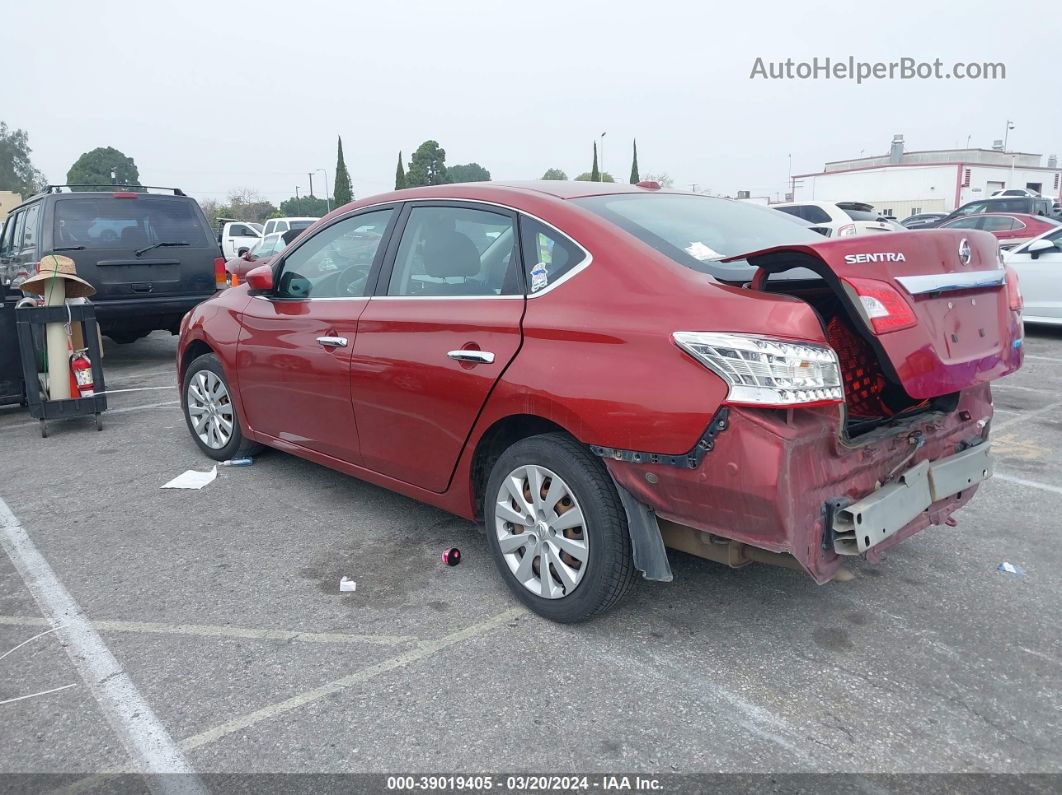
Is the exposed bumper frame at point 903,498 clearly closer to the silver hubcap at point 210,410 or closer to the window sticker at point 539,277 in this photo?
the window sticker at point 539,277

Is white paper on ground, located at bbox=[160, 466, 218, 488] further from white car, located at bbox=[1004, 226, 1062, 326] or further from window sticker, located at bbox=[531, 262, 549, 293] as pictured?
white car, located at bbox=[1004, 226, 1062, 326]

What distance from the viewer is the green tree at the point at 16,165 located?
9444 centimetres

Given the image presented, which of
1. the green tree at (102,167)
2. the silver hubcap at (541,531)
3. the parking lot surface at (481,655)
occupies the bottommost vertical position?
the parking lot surface at (481,655)

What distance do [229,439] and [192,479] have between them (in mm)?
342

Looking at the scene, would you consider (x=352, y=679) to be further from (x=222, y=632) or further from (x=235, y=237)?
(x=235, y=237)

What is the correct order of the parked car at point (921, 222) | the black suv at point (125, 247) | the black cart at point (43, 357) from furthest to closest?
the parked car at point (921, 222), the black suv at point (125, 247), the black cart at point (43, 357)

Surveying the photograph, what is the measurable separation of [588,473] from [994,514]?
267 centimetres

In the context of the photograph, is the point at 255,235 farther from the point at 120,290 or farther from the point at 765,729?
the point at 765,729

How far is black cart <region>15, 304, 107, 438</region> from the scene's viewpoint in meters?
6.16

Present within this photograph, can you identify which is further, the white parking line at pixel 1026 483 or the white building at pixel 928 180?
the white building at pixel 928 180

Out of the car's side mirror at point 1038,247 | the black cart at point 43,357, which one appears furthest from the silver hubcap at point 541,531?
the car's side mirror at point 1038,247

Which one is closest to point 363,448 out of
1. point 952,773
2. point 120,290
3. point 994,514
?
point 952,773

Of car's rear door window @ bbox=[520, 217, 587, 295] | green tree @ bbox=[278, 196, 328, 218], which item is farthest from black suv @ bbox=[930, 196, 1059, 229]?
green tree @ bbox=[278, 196, 328, 218]

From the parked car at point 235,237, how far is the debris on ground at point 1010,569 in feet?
78.1
